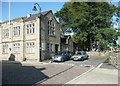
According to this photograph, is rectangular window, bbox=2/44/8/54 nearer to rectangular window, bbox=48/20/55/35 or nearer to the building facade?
the building facade

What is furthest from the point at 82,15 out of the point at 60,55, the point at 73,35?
the point at 60,55

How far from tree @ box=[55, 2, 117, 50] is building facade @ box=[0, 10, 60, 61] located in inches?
146

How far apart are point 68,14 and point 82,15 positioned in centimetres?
582

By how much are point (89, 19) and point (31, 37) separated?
10985 millimetres

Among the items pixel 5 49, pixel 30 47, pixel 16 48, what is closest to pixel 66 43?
pixel 30 47

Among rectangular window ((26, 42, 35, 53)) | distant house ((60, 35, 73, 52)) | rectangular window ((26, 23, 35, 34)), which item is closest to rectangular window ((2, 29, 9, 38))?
rectangular window ((26, 23, 35, 34))

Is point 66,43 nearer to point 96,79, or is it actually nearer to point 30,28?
point 30,28

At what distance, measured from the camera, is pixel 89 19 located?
143ft

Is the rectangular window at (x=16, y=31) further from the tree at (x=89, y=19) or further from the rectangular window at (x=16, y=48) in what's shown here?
the tree at (x=89, y=19)

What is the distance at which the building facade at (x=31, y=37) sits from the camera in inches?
1495

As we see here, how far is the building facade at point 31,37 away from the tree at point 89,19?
3696 mm

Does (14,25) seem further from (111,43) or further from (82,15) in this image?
(111,43)

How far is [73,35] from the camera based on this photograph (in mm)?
45031

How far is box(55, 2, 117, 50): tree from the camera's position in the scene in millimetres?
42812
